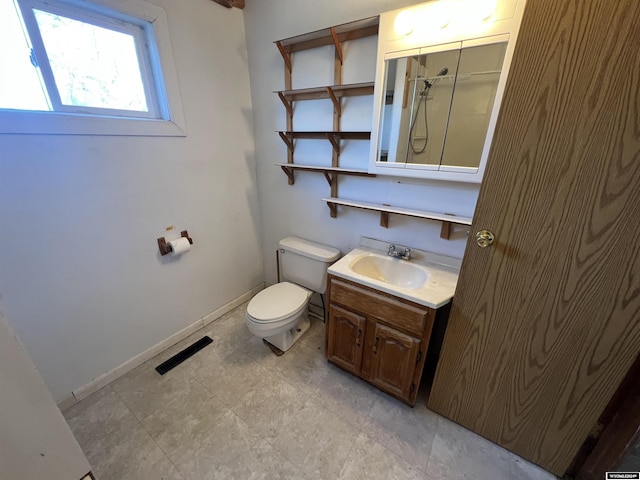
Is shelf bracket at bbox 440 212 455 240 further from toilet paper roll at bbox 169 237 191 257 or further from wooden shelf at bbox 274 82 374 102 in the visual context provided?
toilet paper roll at bbox 169 237 191 257

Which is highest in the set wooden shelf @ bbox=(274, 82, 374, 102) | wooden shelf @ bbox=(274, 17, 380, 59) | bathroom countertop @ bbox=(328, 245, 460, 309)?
wooden shelf @ bbox=(274, 17, 380, 59)

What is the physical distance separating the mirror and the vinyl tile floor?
1396 millimetres

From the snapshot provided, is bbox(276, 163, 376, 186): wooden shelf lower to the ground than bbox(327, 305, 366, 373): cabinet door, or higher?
higher

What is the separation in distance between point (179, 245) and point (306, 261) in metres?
0.86

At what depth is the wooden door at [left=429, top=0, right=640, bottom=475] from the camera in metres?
0.80

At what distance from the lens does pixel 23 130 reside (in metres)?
1.16

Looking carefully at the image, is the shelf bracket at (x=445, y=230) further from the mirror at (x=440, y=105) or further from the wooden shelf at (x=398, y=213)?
the mirror at (x=440, y=105)

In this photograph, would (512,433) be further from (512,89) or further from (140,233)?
(140,233)

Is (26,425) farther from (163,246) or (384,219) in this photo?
(384,219)

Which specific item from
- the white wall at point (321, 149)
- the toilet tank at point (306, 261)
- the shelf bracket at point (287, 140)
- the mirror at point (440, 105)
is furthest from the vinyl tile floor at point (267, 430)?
the shelf bracket at point (287, 140)

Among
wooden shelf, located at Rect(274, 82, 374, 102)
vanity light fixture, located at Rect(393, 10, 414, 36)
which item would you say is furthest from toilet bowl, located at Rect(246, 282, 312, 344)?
vanity light fixture, located at Rect(393, 10, 414, 36)

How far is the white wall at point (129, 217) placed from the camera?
4.14 ft

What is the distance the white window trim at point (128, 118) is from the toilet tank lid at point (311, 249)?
101cm

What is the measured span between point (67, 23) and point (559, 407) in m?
2.84
